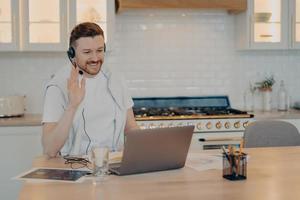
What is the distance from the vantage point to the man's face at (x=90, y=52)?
2.41 meters

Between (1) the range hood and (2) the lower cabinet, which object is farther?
(1) the range hood

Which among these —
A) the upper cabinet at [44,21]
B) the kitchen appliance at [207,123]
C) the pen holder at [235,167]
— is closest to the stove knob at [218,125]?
the kitchen appliance at [207,123]

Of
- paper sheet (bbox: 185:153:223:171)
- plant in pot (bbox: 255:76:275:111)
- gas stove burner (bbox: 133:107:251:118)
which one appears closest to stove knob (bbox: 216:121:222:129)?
gas stove burner (bbox: 133:107:251:118)

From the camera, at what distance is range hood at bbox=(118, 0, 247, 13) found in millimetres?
4117

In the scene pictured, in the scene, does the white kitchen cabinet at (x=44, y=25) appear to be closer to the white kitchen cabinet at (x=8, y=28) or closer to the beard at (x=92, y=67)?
the white kitchen cabinet at (x=8, y=28)

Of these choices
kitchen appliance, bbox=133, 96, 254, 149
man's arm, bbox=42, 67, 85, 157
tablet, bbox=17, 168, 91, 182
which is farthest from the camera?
kitchen appliance, bbox=133, 96, 254, 149

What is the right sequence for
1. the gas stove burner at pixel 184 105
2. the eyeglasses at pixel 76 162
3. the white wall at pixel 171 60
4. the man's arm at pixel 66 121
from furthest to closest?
the white wall at pixel 171 60, the gas stove burner at pixel 184 105, the man's arm at pixel 66 121, the eyeglasses at pixel 76 162

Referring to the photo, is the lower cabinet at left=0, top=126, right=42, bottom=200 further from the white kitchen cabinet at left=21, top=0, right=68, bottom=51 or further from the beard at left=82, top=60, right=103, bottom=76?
the beard at left=82, top=60, right=103, bottom=76

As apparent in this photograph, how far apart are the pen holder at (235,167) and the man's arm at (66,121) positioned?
0.76m

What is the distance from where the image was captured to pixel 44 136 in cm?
241

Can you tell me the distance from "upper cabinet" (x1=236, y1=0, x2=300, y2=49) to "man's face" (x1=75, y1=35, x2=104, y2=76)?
2243mm

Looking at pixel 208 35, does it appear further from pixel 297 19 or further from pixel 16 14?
pixel 16 14

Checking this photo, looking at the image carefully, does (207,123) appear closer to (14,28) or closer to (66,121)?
(14,28)

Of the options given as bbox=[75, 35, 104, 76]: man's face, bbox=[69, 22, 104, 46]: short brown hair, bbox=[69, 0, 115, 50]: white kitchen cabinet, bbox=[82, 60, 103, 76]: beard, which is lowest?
bbox=[82, 60, 103, 76]: beard
